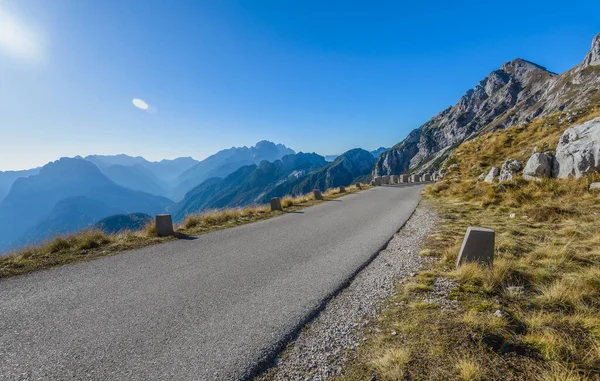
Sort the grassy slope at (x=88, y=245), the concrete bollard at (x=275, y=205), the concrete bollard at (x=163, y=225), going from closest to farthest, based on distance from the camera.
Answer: the grassy slope at (x=88, y=245)
the concrete bollard at (x=163, y=225)
the concrete bollard at (x=275, y=205)

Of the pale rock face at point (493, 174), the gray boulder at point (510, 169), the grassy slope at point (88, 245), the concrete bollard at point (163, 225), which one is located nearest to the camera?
the grassy slope at point (88, 245)

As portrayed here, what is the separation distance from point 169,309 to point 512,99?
724ft

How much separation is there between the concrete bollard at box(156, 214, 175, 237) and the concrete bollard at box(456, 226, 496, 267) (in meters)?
8.90

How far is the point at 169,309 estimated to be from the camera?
389cm

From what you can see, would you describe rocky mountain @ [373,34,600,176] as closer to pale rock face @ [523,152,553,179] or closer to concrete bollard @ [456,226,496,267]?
pale rock face @ [523,152,553,179]

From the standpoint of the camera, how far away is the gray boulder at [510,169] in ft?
44.1

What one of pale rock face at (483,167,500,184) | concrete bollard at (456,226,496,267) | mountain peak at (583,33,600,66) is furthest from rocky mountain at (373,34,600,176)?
concrete bollard at (456,226,496,267)

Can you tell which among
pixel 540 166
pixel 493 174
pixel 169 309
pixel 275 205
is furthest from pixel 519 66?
pixel 169 309

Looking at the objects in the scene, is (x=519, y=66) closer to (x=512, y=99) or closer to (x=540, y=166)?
(x=512, y=99)

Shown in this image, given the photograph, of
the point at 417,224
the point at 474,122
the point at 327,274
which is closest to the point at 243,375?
the point at 327,274

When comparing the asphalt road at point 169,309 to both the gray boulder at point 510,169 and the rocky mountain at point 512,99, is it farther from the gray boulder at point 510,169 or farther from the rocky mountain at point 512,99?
the rocky mountain at point 512,99

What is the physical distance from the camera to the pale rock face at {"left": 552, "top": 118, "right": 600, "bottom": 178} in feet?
33.6

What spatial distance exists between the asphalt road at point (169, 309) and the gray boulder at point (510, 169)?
36.4ft

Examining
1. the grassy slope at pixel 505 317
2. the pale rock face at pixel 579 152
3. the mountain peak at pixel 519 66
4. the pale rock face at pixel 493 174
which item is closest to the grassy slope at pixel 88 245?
the grassy slope at pixel 505 317
